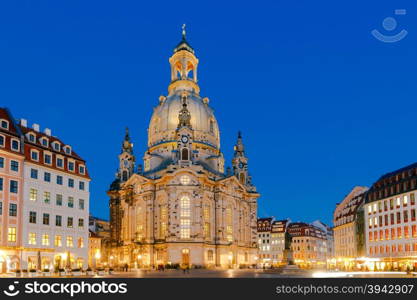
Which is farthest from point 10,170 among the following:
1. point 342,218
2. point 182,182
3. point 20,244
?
point 342,218

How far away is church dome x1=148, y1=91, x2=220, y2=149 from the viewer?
5276 inches

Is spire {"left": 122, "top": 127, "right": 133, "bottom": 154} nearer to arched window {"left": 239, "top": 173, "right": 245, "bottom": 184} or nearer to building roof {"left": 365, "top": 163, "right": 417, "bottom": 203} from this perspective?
arched window {"left": 239, "top": 173, "right": 245, "bottom": 184}

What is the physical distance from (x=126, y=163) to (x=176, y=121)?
17.2m

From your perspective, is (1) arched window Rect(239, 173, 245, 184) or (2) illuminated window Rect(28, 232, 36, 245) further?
(1) arched window Rect(239, 173, 245, 184)

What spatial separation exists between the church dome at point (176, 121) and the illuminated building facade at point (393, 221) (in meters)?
42.0

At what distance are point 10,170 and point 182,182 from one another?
5043 cm

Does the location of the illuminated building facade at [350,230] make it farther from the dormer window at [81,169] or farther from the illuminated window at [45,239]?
the illuminated window at [45,239]

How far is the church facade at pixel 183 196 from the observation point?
11676cm

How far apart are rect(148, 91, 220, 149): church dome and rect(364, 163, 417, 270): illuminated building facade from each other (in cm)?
4199

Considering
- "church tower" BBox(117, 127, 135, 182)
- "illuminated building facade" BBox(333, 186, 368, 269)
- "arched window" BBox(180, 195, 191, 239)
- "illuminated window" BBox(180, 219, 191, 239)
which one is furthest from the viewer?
"church tower" BBox(117, 127, 135, 182)

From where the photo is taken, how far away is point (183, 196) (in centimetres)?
11800

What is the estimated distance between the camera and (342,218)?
474 ft

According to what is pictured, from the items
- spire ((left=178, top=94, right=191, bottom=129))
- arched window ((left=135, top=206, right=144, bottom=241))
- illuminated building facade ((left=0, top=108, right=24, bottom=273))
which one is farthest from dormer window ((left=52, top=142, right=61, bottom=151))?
spire ((left=178, top=94, right=191, bottom=129))

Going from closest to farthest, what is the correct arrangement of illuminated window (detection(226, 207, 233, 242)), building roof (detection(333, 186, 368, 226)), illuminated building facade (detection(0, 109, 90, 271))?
illuminated building facade (detection(0, 109, 90, 271)), illuminated window (detection(226, 207, 233, 242)), building roof (detection(333, 186, 368, 226))
